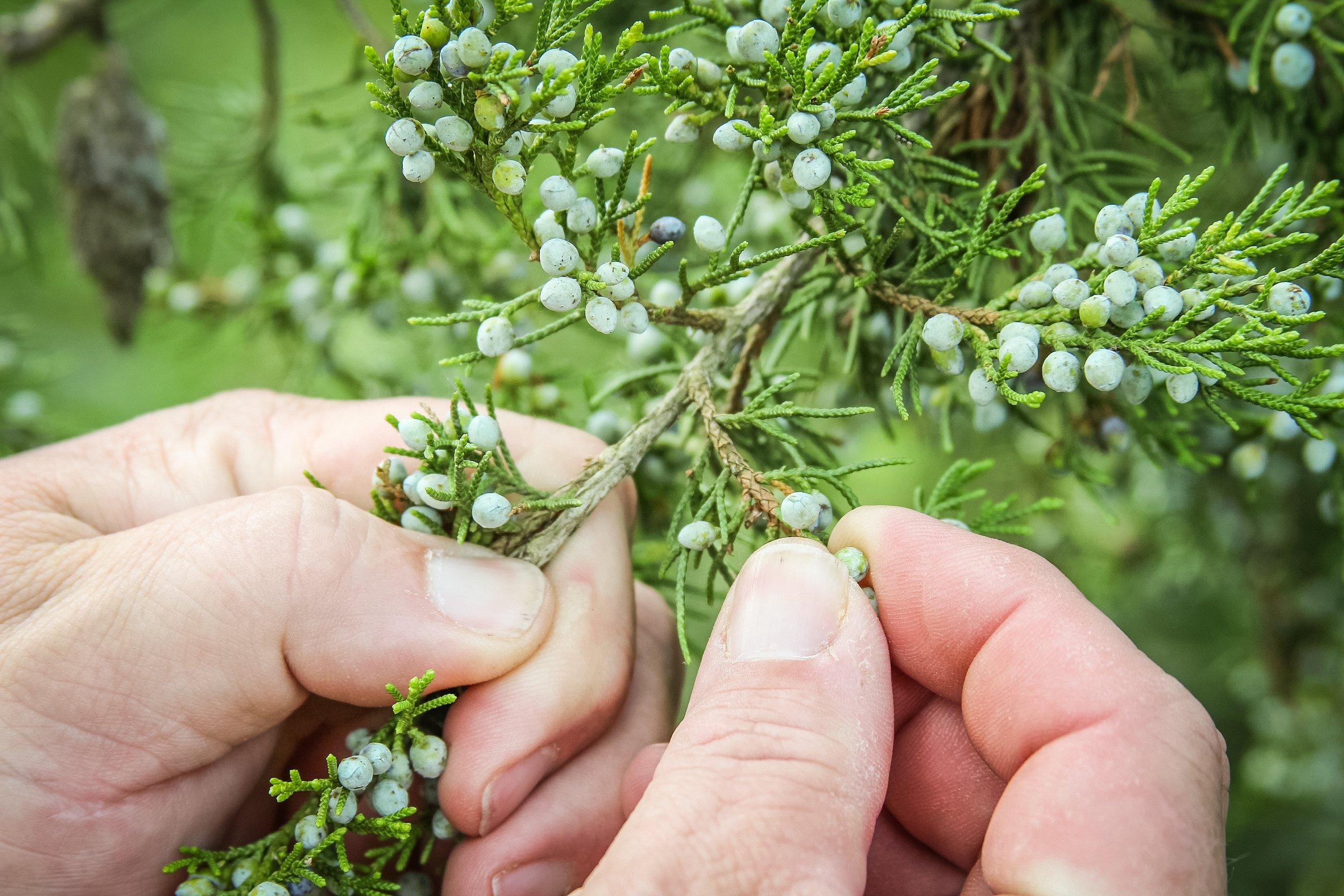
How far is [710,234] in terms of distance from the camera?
139 centimetres

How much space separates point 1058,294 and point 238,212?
2.18 m

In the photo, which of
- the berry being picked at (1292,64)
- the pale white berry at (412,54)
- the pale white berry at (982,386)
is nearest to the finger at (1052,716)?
the pale white berry at (982,386)

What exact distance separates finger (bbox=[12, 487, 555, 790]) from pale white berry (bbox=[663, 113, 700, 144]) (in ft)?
2.47

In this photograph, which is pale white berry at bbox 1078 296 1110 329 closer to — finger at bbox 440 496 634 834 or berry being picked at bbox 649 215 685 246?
berry being picked at bbox 649 215 685 246

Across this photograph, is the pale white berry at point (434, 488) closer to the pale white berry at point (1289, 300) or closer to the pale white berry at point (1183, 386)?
the pale white berry at point (1183, 386)

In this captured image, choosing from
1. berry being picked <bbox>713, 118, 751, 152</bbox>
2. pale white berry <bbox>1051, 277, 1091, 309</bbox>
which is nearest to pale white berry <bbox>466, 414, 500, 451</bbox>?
berry being picked <bbox>713, 118, 751, 152</bbox>

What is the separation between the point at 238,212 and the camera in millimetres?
2459

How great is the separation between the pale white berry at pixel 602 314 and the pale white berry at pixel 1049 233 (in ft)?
2.36

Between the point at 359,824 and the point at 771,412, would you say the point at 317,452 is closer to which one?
the point at 359,824

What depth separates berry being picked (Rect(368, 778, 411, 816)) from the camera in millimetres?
1363

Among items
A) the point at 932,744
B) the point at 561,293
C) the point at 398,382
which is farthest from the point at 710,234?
the point at 398,382

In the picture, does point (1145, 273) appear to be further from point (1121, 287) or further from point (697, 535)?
point (697, 535)

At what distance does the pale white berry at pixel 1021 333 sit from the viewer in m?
1.29

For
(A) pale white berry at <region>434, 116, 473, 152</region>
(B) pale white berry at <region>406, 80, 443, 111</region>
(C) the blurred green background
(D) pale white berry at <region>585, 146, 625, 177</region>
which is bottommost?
(C) the blurred green background
